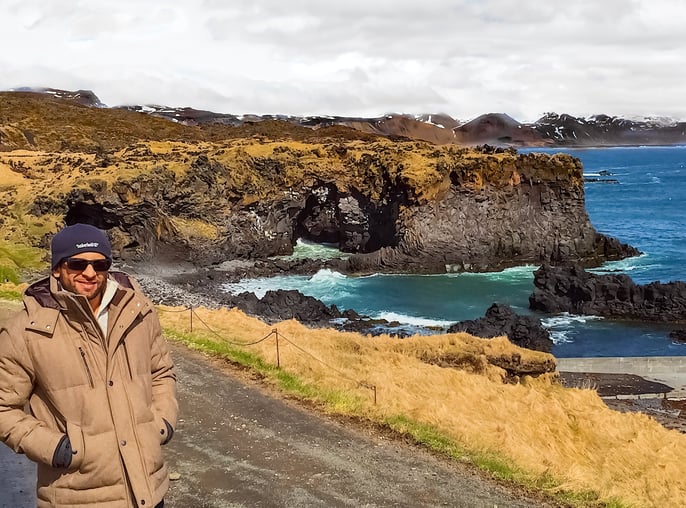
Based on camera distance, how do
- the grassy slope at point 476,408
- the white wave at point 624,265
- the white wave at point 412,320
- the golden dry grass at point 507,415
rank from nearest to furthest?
the grassy slope at point 476,408
the golden dry grass at point 507,415
the white wave at point 412,320
the white wave at point 624,265

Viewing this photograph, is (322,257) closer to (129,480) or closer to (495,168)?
(495,168)

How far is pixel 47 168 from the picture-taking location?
62.7 meters

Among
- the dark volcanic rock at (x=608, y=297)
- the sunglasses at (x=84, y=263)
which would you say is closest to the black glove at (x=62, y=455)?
the sunglasses at (x=84, y=263)

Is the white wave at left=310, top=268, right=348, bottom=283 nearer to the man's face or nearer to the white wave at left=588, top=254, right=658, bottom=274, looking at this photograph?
the white wave at left=588, top=254, right=658, bottom=274

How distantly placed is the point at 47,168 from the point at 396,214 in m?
32.2

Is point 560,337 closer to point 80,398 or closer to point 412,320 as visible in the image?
point 412,320

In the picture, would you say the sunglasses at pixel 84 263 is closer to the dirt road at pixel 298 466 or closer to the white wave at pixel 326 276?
the dirt road at pixel 298 466

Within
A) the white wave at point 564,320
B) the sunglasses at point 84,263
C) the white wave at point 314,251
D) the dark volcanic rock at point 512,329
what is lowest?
the white wave at point 564,320

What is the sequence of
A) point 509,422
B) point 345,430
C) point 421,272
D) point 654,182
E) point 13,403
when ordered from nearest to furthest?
point 13,403, point 345,430, point 509,422, point 421,272, point 654,182

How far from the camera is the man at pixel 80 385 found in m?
4.71

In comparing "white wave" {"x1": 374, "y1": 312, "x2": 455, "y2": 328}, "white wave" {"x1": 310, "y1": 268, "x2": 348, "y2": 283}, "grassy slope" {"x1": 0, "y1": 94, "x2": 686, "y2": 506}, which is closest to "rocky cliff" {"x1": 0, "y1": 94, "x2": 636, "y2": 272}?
"white wave" {"x1": 310, "y1": 268, "x2": 348, "y2": 283}

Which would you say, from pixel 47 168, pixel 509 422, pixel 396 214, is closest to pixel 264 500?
pixel 509 422

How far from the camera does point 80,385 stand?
190 inches

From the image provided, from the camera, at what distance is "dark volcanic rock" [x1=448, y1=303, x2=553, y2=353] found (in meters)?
39.3
